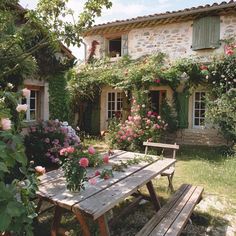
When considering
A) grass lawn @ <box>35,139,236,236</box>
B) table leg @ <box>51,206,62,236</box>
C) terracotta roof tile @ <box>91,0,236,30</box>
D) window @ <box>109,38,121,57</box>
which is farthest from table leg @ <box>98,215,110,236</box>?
window @ <box>109,38,121,57</box>

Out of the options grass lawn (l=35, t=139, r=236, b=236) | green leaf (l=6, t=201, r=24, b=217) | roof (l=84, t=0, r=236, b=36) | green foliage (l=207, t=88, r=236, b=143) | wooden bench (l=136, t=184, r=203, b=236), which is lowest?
grass lawn (l=35, t=139, r=236, b=236)

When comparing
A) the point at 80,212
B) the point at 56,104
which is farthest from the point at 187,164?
the point at 80,212

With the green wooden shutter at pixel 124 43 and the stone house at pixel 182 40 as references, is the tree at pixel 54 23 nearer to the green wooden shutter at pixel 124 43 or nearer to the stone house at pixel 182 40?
the stone house at pixel 182 40

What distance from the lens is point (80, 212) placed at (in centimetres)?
241

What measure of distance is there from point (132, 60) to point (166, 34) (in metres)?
1.91

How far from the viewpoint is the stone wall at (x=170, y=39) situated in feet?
34.5

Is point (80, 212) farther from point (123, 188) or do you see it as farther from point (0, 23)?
point (0, 23)

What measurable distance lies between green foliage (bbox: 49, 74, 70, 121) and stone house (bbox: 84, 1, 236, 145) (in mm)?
3955

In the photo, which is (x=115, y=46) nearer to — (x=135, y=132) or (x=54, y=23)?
(x=135, y=132)

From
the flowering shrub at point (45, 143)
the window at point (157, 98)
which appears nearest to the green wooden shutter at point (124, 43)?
the window at point (157, 98)

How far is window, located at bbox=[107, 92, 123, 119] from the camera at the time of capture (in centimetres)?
1282

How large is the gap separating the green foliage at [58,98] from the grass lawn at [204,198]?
389 centimetres

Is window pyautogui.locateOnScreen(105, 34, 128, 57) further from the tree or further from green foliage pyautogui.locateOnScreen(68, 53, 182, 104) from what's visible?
the tree

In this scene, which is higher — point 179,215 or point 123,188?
point 123,188
